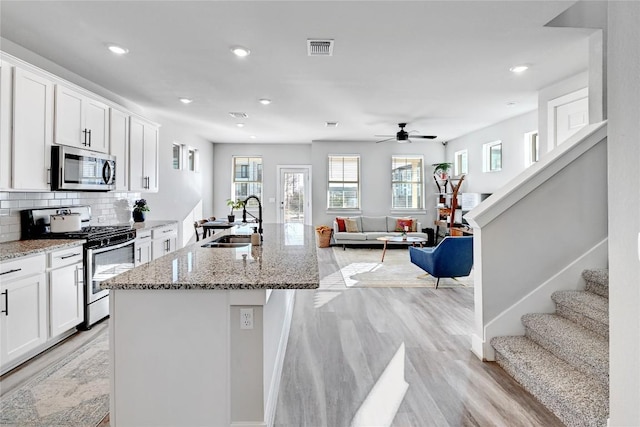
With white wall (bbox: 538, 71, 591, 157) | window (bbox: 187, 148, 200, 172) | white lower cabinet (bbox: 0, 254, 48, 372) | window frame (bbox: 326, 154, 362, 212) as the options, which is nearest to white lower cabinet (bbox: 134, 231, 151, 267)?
white lower cabinet (bbox: 0, 254, 48, 372)

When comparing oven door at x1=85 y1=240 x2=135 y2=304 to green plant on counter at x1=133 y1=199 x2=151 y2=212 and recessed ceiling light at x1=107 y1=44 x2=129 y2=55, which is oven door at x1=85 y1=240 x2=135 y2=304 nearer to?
green plant on counter at x1=133 y1=199 x2=151 y2=212

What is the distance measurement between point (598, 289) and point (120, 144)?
4.94 meters

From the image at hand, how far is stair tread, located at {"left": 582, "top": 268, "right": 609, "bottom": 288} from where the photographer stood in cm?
256

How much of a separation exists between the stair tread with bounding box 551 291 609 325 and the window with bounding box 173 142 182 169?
21.3 feet

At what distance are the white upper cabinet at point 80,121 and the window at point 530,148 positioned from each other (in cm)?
620

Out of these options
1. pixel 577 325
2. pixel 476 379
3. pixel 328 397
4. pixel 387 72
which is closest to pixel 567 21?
pixel 387 72

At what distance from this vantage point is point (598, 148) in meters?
2.77

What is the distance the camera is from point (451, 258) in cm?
468

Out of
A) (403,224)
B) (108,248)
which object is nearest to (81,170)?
(108,248)

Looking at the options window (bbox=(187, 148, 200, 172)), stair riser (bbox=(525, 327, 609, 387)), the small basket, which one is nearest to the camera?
stair riser (bbox=(525, 327, 609, 387))

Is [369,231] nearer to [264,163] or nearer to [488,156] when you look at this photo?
[488,156]

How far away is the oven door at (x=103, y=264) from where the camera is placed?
10.8 ft

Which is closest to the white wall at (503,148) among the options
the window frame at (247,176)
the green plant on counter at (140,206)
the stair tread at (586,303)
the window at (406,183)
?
the window at (406,183)

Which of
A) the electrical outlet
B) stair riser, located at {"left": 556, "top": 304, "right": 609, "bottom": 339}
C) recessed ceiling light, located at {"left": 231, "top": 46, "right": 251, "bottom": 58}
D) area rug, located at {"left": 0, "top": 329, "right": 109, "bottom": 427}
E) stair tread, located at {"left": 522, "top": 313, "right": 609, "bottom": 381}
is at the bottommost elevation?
area rug, located at {"left": 0, "top": 329, "right": 109, "bottom": 427}
